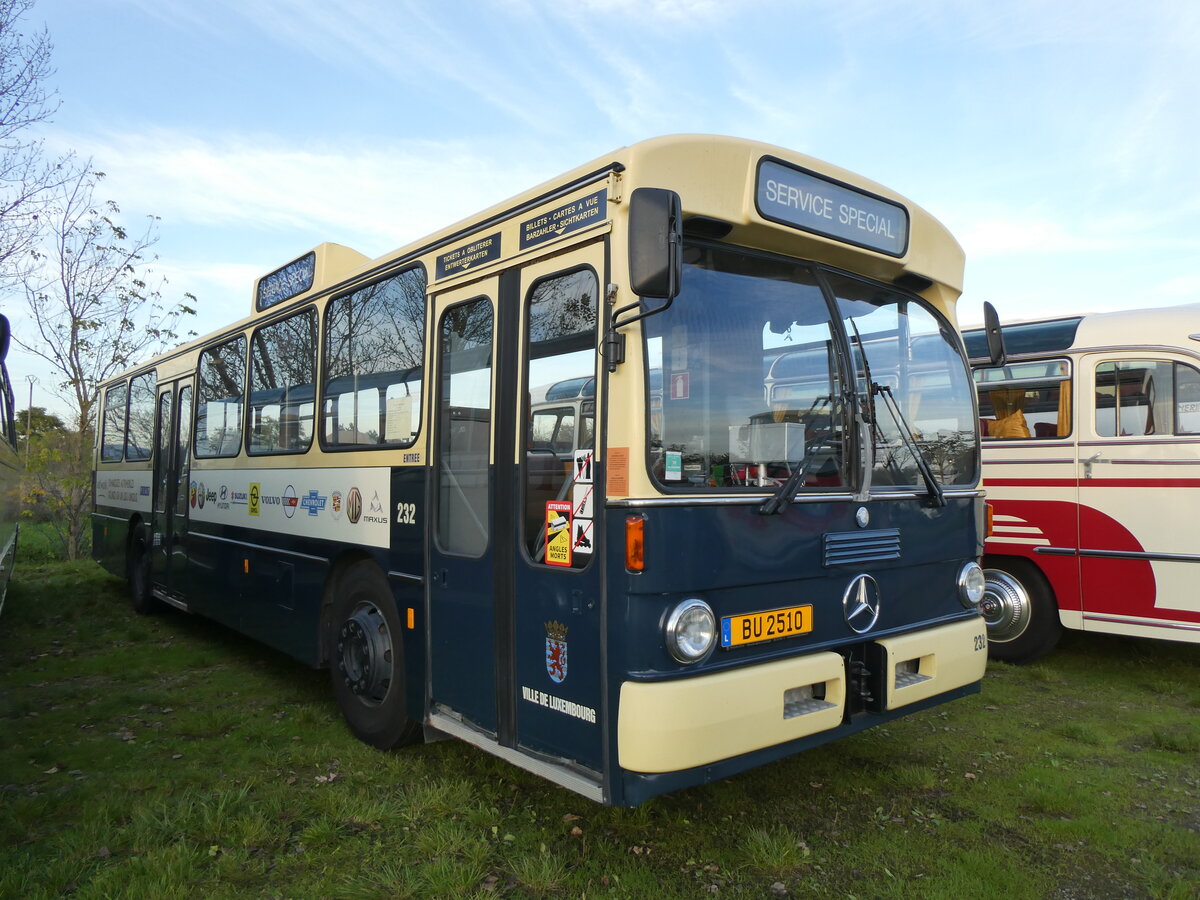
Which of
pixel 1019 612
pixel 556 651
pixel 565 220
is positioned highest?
pixel 565 220

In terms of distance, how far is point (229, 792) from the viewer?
4.32 meters

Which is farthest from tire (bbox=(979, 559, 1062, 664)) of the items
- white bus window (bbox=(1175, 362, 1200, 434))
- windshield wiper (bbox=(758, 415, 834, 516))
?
windshield wiper (bbox=(758, 415, 834, 516))

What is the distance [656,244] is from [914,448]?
77.3 inches

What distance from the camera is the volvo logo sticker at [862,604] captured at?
3918 millimetres

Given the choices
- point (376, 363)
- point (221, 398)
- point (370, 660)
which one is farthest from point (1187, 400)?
point (221, 398)

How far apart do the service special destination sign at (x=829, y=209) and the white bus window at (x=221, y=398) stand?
5.07m

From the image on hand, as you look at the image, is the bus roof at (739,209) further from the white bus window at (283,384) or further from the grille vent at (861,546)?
the grille vent at (861,546)

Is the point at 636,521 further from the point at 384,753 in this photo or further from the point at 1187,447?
the point at 1187,447

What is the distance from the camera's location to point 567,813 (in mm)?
4176

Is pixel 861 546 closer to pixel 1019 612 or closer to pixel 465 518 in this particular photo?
pixel 465 518

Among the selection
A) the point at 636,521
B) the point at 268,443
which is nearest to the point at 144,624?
the point at 268,443

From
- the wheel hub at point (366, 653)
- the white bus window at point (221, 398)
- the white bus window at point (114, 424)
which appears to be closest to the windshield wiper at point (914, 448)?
the wheel hub at point (366, 653)

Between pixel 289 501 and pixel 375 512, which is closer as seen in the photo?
pixel 375 512

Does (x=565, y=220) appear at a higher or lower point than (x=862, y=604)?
higher
